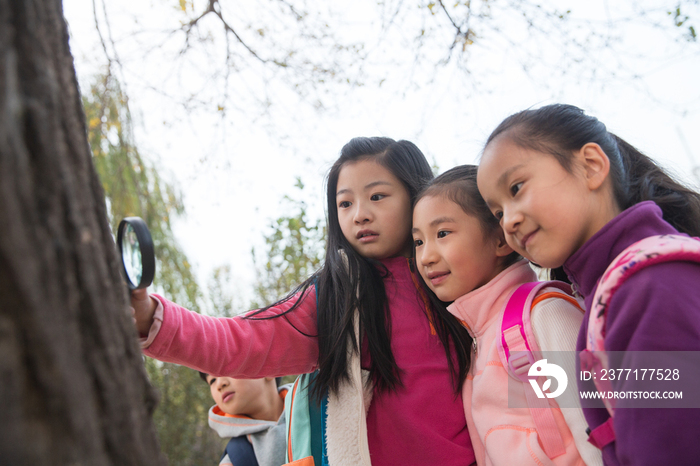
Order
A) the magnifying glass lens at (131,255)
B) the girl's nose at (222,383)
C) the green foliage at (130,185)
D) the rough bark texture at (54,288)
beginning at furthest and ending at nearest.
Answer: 1. the green foliage at (130,185)
2. the girl's nose at (222,383)
3. the magnifying glass lens at (131,255)
4. the rough bark texture at (54,288)

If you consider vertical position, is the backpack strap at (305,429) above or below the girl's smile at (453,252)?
below

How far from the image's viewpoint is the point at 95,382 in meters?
0.57

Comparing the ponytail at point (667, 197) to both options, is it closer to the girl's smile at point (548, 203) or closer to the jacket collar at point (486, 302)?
the girl's smile at point (548, 203)

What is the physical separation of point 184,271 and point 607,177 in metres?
3.83

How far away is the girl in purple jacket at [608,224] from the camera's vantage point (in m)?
Result: 0.95

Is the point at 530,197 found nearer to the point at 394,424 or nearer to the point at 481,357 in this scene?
the point at 481,357

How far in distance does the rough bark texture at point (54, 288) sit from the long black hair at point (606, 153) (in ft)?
3.74

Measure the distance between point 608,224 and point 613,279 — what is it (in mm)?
180

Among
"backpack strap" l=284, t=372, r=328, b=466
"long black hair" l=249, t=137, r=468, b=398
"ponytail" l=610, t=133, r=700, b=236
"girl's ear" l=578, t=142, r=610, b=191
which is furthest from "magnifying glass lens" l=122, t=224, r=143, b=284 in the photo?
"ponytail" l=610, t=133, r=700, b=236

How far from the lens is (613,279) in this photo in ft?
3.54

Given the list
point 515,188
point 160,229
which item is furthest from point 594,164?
point 160,229

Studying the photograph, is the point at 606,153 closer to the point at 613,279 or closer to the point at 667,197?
the point at 667,197

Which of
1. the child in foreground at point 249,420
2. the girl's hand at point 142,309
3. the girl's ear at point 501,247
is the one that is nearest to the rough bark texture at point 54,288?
the girl's hand at point 142,309

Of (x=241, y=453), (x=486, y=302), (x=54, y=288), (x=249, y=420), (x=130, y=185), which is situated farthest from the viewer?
(x=130, y=185)
